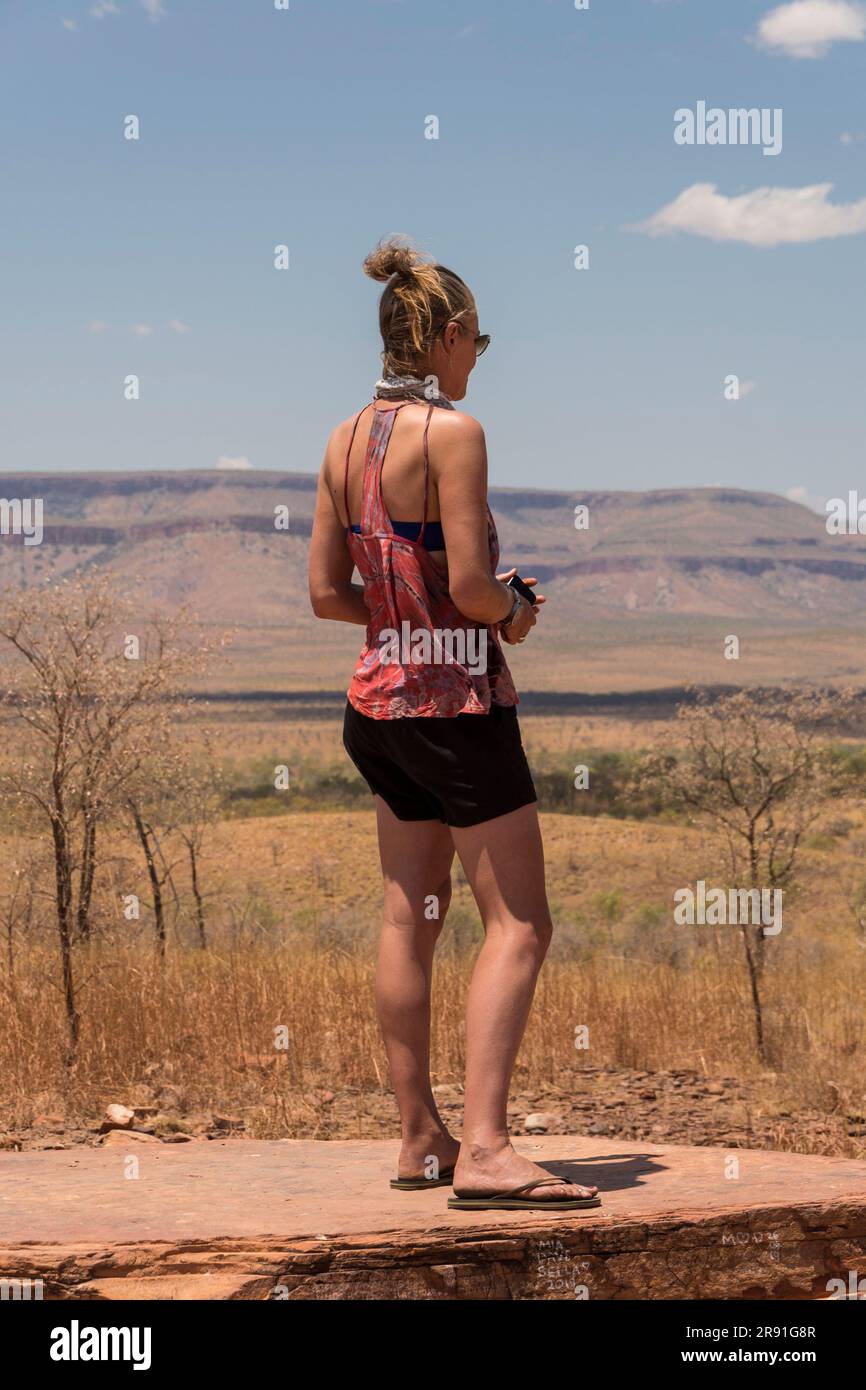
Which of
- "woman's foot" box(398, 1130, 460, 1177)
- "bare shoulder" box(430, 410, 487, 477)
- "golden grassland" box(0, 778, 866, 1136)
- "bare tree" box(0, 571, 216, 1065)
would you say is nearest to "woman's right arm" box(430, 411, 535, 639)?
"bare shoulder" box(430, 410, 487, 477)

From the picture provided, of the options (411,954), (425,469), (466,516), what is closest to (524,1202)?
(411,954)

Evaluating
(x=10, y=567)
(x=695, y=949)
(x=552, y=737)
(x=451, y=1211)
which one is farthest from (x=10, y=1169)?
(x=10, y=567)

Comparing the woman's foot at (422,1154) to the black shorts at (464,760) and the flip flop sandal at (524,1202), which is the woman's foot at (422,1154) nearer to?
the flip flop sandal at (524,1202)

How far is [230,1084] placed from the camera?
6469 millimetres

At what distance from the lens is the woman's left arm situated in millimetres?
3941

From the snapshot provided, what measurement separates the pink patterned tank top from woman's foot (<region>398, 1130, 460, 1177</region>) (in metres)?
1.13

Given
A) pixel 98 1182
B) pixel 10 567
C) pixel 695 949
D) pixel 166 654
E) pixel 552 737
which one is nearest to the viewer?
pixel 98 1182

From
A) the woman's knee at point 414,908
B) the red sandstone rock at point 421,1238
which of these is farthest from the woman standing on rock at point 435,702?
the red sandstone rock at point 421,1238

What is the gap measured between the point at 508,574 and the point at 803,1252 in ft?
6.14

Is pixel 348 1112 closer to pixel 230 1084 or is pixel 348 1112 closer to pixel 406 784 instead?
pixel 230 1084

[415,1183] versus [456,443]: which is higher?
[456,443]

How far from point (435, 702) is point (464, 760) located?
159mm

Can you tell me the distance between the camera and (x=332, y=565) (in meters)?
3.96

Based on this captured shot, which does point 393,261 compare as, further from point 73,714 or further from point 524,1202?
point 73,714
